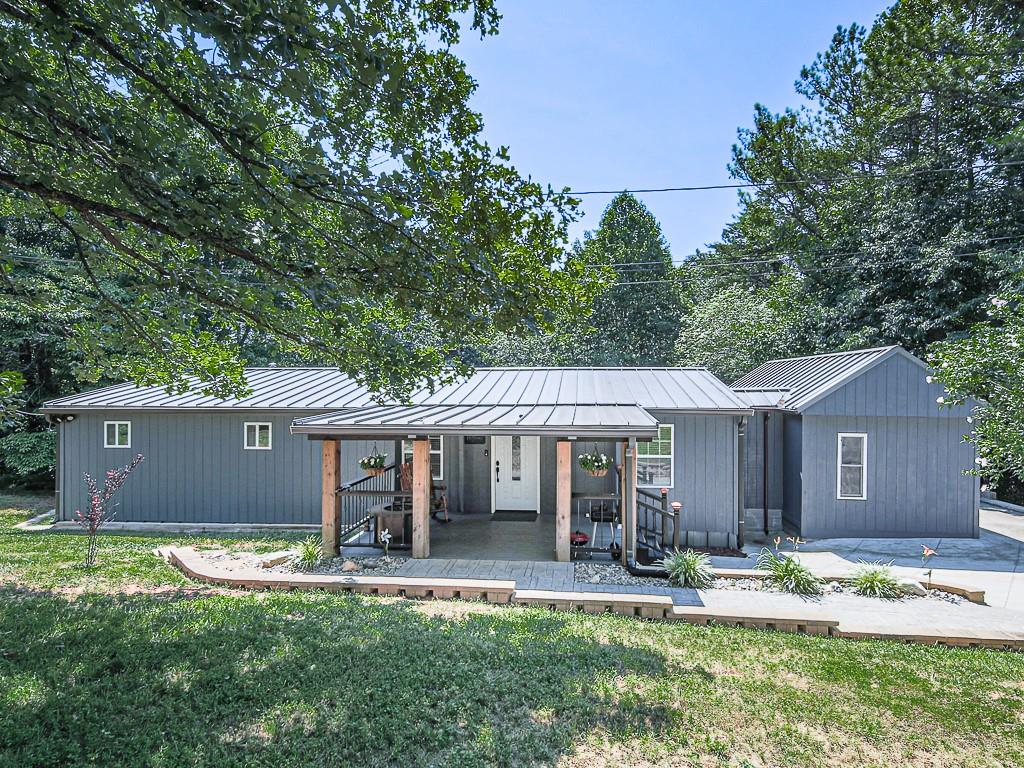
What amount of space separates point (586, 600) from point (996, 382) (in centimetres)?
480

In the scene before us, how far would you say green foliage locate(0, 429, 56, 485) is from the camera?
14.4 m

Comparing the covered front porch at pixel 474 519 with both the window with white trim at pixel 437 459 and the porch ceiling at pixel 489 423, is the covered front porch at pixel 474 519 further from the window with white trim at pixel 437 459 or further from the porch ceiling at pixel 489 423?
the window with white trim at pixel 437 459

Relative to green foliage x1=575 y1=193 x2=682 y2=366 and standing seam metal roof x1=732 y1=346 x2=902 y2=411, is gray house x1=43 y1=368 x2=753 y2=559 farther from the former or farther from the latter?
green foliage x1=575 y1=193 x2=682 y2=366

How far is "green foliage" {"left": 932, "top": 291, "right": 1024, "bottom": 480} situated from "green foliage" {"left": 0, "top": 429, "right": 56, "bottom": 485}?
19267mm

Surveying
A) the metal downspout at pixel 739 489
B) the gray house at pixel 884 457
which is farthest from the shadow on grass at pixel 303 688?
the gray house at pixel 884 457

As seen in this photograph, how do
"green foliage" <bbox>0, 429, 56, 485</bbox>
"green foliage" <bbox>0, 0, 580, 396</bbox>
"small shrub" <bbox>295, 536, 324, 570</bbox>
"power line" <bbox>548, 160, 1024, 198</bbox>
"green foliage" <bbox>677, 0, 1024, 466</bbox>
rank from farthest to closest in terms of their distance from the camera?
1. "green foliage" <bbox>677, 0, 1024, 466</bbox>
2. "green foliage" <bbox>0, 429, 56, 485</bbox>
3. "power line" <bbox>548, 160, 1024, 198</bbox>
4. "small shrub" <bbox>295, 536, 324, 570</bbox>
5. "green foliage" <bbox>0, 0, 580, 396</bbox>

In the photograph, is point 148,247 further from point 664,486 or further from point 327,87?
point 664,486

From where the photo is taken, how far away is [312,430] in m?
7.58

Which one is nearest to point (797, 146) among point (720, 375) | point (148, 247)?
point (720, 375)

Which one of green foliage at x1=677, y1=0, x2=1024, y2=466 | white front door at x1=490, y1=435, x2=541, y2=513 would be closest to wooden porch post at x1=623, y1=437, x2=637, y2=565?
white front door at x1=490, y1=435, x2=541, y2=513

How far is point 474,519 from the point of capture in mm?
10461

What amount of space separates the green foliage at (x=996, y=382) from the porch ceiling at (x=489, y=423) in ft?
10.8

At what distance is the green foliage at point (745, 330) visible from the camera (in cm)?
1931

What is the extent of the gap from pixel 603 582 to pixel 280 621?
3.85 m
